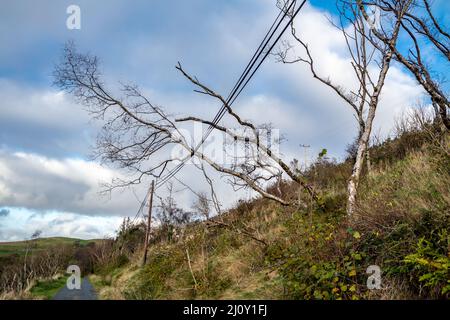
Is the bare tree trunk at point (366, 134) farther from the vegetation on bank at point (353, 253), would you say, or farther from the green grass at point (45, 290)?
the green grass at point (45, 290)

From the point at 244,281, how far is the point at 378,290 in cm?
326

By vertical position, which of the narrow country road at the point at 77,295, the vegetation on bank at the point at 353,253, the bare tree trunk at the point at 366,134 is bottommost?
the narrow country road at the point at 77,295

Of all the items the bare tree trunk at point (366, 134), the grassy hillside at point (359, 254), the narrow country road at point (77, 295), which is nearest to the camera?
the grassy hillside at point (359, 254)

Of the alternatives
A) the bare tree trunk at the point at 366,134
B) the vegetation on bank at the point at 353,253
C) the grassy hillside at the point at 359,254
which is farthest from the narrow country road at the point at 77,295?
the bare tree trunk at the point at 366,134

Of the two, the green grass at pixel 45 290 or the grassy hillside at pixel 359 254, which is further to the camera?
the green grass at pixel 45 290

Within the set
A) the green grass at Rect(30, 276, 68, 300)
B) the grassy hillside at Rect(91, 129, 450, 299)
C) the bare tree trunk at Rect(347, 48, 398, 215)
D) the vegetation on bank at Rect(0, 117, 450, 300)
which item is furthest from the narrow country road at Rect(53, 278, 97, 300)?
the bare tree trunk at Rect(347, 48, 398, 215)

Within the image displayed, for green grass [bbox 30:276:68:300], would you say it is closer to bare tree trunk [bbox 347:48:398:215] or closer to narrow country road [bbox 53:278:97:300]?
narrow country road [bbox 53:278:97:300]
